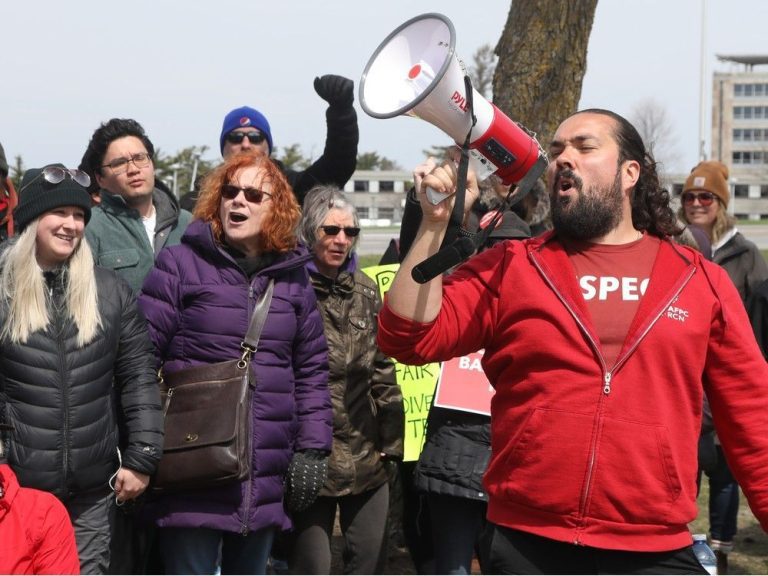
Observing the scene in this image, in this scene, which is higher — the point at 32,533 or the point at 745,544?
the point at 32,533

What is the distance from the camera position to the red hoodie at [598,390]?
3014mm

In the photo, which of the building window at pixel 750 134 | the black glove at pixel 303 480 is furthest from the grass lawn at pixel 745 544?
the building window at pixel 750 134

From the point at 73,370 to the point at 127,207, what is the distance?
112cm

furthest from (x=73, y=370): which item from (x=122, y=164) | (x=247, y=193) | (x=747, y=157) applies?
(x=747, y=157)

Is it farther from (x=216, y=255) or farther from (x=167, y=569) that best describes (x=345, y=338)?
(x=167, y=569)

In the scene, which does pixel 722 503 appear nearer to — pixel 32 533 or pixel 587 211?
pixel 587 211

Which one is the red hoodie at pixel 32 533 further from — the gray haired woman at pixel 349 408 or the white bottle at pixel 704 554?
the white bottle at pixel 704 554

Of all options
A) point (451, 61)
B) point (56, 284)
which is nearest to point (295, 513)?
point (56, 284)

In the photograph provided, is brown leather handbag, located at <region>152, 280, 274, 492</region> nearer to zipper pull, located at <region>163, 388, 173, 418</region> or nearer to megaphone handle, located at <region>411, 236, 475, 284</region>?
zipper pull, located at <region>163, 388, 173, 418</region>

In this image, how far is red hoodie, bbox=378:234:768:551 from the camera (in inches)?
119

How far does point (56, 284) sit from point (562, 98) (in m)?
4.12

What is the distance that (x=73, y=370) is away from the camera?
13.4 feet

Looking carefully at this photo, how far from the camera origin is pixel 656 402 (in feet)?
10.0

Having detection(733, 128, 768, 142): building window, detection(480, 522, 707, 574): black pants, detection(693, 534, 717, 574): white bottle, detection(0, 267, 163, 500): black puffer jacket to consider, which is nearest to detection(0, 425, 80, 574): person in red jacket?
detection(0, 267, 163, 500): black puffer jacket
